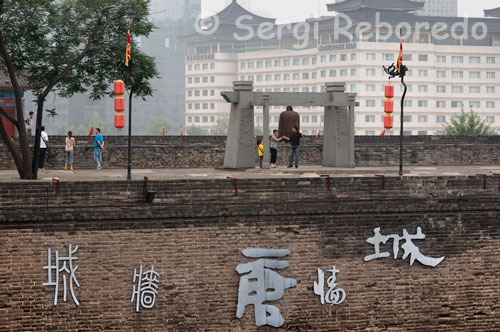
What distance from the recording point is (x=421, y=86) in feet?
333

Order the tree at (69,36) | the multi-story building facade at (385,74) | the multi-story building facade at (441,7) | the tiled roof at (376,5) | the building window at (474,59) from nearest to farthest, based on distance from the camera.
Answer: the tree at (69,36) → the multi-story building facade at (385,74) → the tiled roof at (376,5) → the building window at (474,59) → the multi-story building facade at (441,7)

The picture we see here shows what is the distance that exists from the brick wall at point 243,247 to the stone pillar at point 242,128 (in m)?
4.56

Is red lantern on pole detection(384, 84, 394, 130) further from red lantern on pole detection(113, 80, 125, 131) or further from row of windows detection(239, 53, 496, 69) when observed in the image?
row of windows detection(239, 53, 496, 69)

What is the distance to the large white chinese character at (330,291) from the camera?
15.3m

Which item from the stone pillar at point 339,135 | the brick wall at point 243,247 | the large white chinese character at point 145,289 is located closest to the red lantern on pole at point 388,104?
the stone pillar at point 339,135

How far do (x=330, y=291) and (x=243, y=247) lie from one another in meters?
1.89

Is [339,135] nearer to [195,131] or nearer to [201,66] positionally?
[195,131]

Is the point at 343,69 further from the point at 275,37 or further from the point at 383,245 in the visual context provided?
the point at 383,245

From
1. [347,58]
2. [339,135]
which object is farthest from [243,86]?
[347,58]

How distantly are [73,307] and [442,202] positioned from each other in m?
7.55

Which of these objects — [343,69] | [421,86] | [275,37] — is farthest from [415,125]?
[275,37]

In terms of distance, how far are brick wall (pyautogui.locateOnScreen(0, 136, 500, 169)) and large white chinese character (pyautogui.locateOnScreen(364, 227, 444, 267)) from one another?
7.91 m

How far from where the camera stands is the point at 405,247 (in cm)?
1580

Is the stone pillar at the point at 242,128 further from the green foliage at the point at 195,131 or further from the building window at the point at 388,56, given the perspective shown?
the green foliage at the point at 195,131
